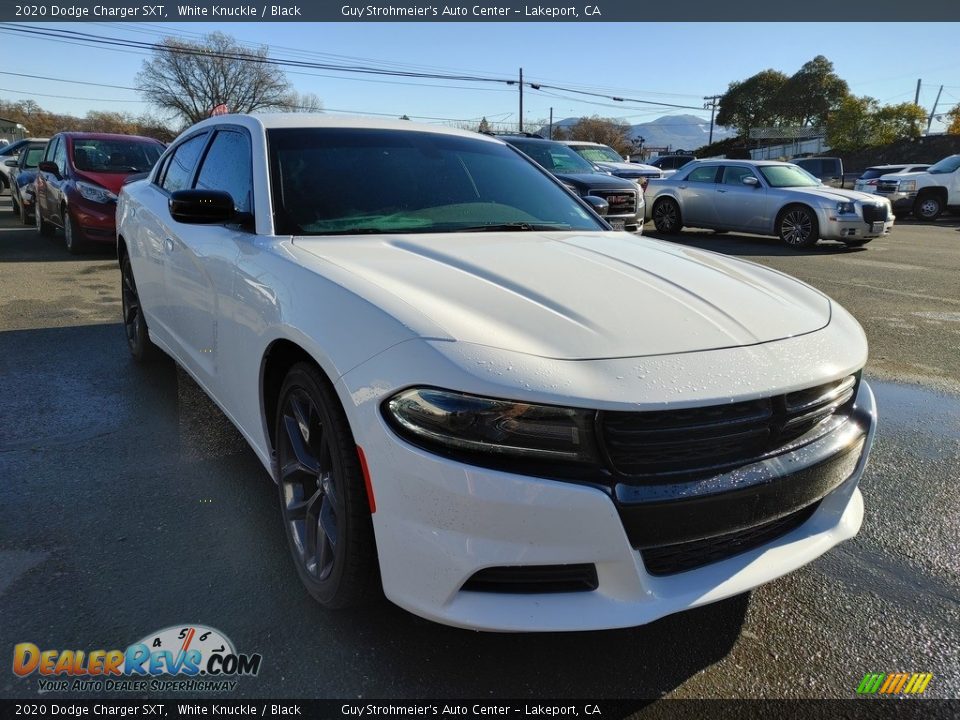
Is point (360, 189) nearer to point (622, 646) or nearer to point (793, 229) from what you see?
point (622, 646)

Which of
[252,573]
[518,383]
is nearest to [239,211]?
[252,573]

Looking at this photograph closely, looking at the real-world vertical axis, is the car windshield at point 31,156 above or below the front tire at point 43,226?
above

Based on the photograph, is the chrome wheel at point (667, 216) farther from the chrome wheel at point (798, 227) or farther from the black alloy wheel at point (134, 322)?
the black alloy wheel at point (134, 322)

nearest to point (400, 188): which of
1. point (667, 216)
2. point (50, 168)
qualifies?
point (50, 168)

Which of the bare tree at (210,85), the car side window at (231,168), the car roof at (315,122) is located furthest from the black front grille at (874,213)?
the bare tree at (210,85)

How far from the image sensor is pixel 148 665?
78.9 inches

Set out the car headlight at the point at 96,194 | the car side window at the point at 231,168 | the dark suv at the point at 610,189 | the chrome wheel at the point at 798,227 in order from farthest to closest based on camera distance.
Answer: the chrome wheel at the point at 798,227, the dark suv at the point at 610,189, the car headlight at the point at 96,194, the car side window at the point at 231,168

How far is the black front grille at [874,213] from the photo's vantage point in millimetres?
11602

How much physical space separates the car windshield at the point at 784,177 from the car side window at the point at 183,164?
11042 mm

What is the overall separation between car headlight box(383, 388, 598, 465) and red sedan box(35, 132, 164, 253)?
9409 millimetres

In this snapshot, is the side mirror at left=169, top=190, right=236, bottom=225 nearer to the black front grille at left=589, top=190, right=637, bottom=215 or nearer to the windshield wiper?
the windshield wiper

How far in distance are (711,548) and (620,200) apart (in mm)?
9876

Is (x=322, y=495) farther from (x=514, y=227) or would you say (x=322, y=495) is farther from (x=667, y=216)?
(x=667, y=216)

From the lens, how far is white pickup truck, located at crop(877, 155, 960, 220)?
18438 millimetres
